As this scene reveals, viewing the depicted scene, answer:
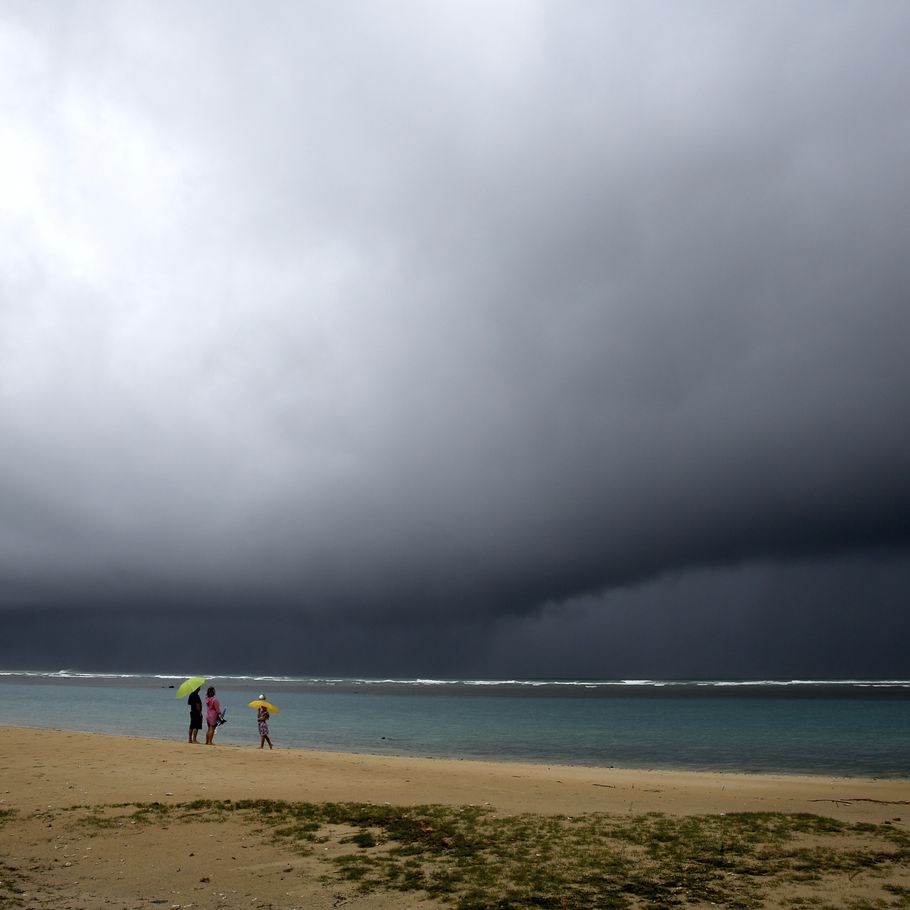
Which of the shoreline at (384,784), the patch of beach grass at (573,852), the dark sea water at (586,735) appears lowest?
the dark sea water at (586,735)

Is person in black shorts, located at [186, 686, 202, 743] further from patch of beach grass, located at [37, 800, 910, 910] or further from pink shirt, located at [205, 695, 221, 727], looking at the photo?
patch of beach grass, located at [37, 800, 910, 910]

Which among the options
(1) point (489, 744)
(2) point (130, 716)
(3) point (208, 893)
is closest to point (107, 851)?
(3) point (208, 893)

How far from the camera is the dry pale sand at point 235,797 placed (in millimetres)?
10680

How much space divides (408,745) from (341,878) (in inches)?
1303

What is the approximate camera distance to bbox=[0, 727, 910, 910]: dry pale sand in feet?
35.0

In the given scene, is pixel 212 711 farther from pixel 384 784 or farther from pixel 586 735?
pixel 586 735

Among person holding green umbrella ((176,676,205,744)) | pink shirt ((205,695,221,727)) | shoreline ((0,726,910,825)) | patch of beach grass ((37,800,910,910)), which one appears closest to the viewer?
patch of beach grass ((37,800,910,910))

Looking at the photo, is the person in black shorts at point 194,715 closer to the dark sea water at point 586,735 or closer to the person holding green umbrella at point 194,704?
the person holding green umbrella at point 194,704

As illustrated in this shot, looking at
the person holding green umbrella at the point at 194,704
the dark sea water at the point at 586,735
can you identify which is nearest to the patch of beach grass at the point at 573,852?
the person holding green umbrella at the point at 194,704

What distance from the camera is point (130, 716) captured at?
61.8 metres

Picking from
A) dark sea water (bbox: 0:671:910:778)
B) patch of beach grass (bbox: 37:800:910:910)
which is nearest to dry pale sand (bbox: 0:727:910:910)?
patch of beach grass (bbox: 37:800:910:910)

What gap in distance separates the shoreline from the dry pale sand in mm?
60

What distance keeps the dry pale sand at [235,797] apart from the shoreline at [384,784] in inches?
2.3

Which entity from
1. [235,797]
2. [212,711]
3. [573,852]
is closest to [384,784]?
[235,797]
